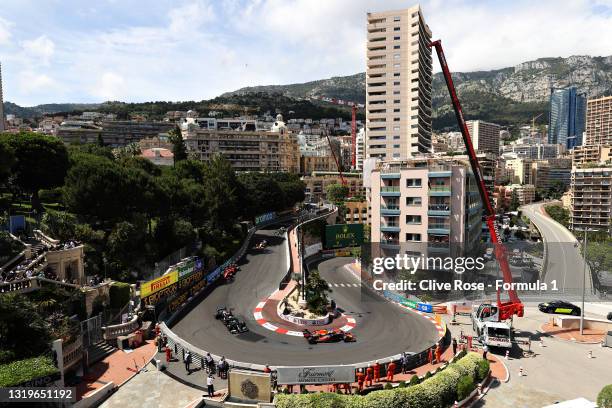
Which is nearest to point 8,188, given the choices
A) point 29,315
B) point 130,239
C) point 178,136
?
point 130,239

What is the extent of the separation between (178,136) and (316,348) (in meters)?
89.5

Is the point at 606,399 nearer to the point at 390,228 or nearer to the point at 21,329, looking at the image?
the point at 21,329

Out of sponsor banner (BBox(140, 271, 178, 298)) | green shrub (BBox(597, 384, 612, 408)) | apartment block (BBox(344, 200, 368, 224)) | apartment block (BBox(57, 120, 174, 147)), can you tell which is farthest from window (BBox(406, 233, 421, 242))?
apartment block (BBox(57, 120, 174, 147))

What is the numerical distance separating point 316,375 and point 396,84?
99137 millimetres

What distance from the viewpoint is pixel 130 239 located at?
42.7 m

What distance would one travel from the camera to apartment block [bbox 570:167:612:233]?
118000mm

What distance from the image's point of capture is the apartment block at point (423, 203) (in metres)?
50.7

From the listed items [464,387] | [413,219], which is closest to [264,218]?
[413,219]

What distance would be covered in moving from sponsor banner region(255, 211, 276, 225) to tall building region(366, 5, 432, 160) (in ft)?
122

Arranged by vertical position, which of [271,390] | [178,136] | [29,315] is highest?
[178,136]

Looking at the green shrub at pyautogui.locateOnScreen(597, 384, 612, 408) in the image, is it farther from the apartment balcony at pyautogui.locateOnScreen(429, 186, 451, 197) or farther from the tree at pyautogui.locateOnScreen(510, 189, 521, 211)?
the tree at pyautogui.locateOnScreen(510, 189, 521, 211)

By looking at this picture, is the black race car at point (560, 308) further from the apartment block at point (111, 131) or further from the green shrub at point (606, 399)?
the apartment block at point (111, 131)

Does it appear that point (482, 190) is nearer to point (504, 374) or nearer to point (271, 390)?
point (504, 374)

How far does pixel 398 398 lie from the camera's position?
2005 centimetres
